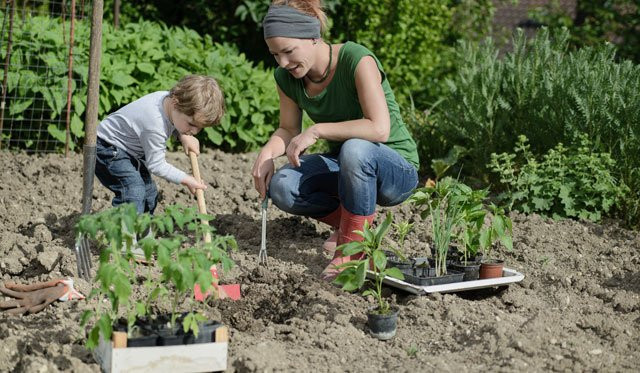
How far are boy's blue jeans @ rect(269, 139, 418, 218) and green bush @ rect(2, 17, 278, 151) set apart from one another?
247 cm

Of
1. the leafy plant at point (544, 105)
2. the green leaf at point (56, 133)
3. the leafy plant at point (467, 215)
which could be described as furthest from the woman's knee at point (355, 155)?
the green leaf at point (56, 133)

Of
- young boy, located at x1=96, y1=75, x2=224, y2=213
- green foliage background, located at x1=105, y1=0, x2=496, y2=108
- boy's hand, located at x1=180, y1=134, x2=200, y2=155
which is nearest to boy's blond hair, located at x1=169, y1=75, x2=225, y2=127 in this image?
young boy, located at x1=96, y1=75, x2=224, y2=213

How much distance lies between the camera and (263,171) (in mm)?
4266

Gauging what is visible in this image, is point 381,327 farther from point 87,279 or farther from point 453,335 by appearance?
point 87,279

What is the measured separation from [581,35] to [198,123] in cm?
566

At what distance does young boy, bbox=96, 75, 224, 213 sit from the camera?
13.6 feet

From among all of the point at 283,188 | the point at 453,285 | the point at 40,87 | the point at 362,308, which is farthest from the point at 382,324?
the point at 40,87

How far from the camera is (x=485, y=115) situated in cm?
582

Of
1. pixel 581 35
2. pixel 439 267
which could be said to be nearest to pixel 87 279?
pixel 439 267

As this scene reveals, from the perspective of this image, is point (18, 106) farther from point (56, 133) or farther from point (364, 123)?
point (364, 123)

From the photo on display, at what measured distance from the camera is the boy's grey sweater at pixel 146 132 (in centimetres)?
420

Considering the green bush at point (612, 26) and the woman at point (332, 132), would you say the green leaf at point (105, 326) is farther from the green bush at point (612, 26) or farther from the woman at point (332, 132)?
the green bush at point (612, 26)

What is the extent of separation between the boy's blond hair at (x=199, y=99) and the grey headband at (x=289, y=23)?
1.28 ft

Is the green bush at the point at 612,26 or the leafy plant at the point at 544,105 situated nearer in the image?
the leafy plant at the point at 544,105
